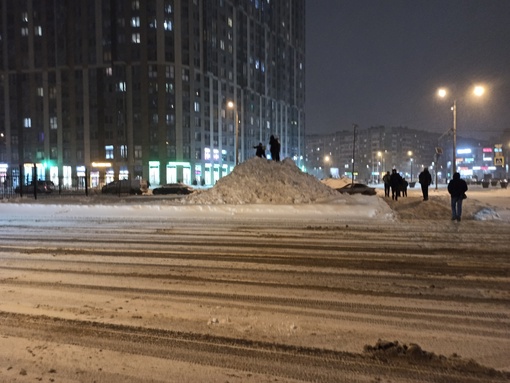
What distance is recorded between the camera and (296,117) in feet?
452

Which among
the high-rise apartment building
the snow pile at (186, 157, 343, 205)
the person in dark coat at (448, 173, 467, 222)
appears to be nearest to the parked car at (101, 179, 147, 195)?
the snow pile at (186, 157, 343, 205)

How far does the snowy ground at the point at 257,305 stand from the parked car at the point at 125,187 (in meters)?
27.9

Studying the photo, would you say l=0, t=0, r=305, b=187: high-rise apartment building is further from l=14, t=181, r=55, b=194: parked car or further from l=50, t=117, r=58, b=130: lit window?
l=14, t=181, r=55, b=194: parked car

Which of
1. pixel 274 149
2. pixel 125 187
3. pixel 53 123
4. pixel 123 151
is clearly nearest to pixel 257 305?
pixel 274 149

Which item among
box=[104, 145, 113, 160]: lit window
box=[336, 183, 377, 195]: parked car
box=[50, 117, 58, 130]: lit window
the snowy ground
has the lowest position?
the snowy ground

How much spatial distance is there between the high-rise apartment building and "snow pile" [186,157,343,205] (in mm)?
54960

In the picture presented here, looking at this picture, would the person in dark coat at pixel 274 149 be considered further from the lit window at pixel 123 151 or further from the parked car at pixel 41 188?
the lit window at pixel 123 151

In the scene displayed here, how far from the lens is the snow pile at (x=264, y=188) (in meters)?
20.1

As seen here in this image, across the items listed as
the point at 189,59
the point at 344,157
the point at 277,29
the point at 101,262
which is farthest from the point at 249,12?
the point at 101,262

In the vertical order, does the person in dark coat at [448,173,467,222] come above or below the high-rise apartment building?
below

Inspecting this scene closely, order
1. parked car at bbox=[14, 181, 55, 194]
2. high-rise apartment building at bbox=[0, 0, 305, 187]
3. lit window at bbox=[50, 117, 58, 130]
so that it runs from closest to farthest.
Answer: parked car at bbox=[14, 181, 55, 194] < high-rise apartment building at bbox=[0, 0, 305, 187] < lit window at bbox=[50, 117, 58, 130]

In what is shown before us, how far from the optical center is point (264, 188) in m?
20.5

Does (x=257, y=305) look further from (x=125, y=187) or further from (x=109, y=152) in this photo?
(x=109, y=152)

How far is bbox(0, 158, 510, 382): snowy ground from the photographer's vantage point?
421cm
